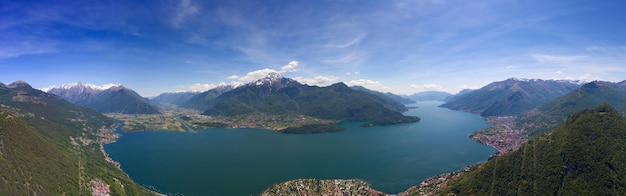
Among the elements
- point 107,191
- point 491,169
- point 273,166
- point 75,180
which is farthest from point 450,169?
point 75,180

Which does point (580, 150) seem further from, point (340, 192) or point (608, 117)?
point (340, 192)

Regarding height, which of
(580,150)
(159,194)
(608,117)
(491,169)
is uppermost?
(608,117)

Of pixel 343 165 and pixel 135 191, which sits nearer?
pixel 135 191

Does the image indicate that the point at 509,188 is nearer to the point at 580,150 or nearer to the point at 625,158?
the point at 580,150

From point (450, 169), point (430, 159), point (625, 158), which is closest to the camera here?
point (625, 158)

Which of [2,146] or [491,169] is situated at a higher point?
[2,146]

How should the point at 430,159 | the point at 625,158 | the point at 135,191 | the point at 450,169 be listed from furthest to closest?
1. the point at 430,159
2. the point at 450,169
3. the point at 135,191
4. the point at 625,158
